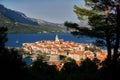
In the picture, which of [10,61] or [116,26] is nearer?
[10,61]

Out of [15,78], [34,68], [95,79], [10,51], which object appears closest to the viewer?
[15,78]

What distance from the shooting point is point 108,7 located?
58.8 feet

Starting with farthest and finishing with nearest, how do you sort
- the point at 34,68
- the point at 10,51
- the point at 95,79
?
the point at 34,68
the point at 95,79
the point at 10,51

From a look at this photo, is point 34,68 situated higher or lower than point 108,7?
lower

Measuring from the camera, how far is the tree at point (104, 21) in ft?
57.3

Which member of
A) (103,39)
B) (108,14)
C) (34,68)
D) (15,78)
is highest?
(108,14)

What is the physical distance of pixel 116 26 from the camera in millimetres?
17141

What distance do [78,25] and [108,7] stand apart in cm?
188

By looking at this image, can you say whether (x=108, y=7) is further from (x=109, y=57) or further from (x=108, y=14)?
(x=109, y=57)

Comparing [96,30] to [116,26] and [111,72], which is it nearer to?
[116,26]

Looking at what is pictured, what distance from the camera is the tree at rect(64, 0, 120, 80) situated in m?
17.5

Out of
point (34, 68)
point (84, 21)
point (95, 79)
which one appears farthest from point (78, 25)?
point (34, 68)

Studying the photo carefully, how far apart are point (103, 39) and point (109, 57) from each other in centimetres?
103

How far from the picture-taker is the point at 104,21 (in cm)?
1769
